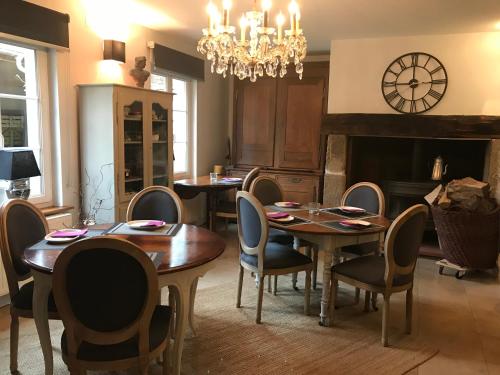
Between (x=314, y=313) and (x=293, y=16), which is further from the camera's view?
(x=314, y=313)

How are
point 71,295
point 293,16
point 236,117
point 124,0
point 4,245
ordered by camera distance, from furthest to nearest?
point 236,117
point 124,0
point 293,16
point 4,245
point 71,295

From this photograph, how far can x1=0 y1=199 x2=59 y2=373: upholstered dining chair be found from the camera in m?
2.10

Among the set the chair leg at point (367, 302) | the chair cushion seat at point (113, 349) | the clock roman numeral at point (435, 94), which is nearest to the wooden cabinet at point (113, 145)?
the chair cushion seat at point (113, 349)

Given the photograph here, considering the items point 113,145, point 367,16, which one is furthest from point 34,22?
point 367,16

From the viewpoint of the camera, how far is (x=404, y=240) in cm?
258

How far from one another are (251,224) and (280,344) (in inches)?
30.6

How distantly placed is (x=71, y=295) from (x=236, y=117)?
14.2ft

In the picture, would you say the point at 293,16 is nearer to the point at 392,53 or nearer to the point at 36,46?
the point at 36,46

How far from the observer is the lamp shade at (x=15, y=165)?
272 centimetres

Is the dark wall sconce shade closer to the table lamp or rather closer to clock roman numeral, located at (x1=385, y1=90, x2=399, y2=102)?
the table lamp

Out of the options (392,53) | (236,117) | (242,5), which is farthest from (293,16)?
(236,117)

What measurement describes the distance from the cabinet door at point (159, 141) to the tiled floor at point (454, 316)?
1.05m

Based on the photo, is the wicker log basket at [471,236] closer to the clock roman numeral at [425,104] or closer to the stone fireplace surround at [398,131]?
the stone fireplace surround at [398,131]

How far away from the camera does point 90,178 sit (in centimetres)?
364
